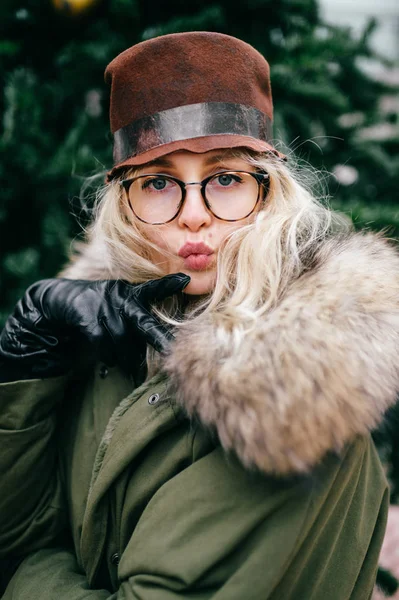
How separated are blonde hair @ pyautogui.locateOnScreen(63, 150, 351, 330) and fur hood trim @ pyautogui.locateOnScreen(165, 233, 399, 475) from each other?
9 centimetres

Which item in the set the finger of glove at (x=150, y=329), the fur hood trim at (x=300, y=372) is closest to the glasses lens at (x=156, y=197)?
the finger of glove at (x=150, y=329)

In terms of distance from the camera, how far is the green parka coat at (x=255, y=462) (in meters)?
0.92

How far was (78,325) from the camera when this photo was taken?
1.40 m

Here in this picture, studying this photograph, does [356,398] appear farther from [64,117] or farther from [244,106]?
[64,117]

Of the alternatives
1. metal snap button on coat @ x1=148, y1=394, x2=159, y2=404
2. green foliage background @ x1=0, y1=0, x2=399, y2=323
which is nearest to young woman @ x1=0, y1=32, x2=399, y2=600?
metal snap button on coat @ x1=148, y1=394, x2=159, y2=404

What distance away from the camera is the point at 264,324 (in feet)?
3.44

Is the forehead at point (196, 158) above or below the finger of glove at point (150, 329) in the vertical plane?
above

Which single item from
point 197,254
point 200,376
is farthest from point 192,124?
point 200,376

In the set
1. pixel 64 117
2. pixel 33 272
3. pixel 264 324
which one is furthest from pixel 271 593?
pixel 64 117

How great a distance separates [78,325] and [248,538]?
75 centimetres

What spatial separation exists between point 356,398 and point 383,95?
1.96 m

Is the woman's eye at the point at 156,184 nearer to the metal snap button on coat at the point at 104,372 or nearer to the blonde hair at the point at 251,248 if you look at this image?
the blonde hair at the point at 251,248

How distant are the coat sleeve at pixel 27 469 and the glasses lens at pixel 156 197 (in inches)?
22.6

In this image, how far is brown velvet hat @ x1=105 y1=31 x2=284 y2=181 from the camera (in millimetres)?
1330
